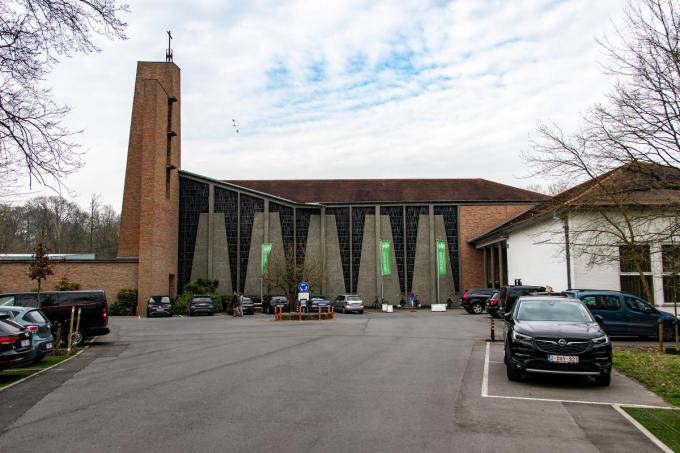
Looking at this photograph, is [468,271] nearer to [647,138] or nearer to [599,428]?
[647,138]

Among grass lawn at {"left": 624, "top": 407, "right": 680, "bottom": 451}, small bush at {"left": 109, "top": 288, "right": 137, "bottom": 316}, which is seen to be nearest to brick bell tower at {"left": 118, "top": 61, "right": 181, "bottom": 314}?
small bush at {"left": 109, "top": 288, "right": 137, "bottom": 316}

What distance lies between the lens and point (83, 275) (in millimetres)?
39906

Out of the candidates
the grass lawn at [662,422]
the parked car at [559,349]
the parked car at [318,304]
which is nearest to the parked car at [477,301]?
the parked car at [318,304]

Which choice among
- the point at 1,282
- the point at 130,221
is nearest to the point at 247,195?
the point at 130,221

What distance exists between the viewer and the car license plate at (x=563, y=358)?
10000 millimetres

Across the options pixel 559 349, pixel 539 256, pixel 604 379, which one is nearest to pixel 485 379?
pixel 559 349

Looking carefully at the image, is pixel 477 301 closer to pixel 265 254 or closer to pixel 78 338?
pixel 265 254

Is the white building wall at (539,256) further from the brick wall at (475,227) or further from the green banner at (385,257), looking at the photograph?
the green banner at (385,257)

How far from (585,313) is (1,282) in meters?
39.7

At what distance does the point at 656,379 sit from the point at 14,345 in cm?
1252

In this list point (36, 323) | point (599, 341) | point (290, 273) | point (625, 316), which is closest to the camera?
point (599, 341)

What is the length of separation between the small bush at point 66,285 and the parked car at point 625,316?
3297cm

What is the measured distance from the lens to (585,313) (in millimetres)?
11742

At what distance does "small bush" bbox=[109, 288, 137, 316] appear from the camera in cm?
3959
